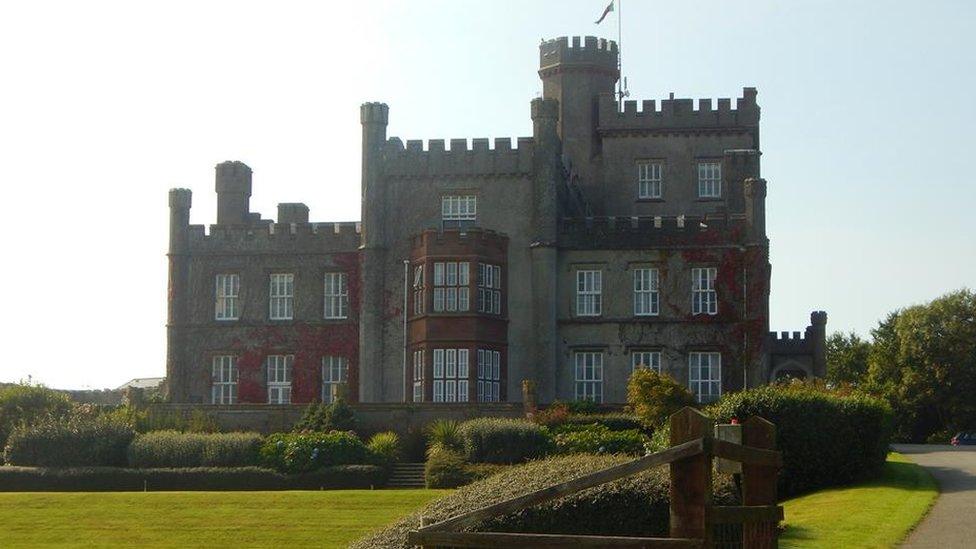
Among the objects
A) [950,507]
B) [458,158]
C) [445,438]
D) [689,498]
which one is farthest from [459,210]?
[689,498]

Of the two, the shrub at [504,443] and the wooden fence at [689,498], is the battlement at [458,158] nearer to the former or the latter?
the shrub at [504,443]

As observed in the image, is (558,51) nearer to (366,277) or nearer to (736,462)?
(366,277)

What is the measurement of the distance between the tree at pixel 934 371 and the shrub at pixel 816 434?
38.0 meters

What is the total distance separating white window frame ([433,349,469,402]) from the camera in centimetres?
5131

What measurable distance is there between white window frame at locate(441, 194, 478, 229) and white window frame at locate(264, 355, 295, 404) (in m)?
7.69

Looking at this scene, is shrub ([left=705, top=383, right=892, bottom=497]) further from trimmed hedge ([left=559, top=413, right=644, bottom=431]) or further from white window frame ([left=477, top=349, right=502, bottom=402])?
white window frame ([left=477, top=349, right=502, bottom=402])

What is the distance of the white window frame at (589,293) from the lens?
5366 cm

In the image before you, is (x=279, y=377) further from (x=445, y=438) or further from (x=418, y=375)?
(x=445, y=438)

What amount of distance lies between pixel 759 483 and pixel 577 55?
4888 centimetres

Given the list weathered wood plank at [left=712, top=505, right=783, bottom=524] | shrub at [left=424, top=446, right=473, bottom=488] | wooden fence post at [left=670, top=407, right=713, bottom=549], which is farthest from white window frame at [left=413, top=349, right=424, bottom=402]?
wooden fence post at [left=670, top=407, right=713, bottom=549]

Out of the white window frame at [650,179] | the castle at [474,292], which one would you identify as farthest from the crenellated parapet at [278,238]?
the white window frame at [650,179]

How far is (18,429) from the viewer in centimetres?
4675

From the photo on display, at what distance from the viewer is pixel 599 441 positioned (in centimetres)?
4341

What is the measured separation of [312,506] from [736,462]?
22094 millimetres
